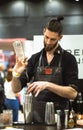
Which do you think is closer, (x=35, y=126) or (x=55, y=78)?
(x=35, y=126)

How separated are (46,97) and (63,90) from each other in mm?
197

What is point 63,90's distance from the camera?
2.07m

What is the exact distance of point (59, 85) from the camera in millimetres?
2242

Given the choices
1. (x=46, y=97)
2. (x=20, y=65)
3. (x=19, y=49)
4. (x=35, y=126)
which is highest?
(x=19, y=49)

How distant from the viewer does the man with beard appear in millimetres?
2154

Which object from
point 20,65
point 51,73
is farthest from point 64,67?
point 20,65

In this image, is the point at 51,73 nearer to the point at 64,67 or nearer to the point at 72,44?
the point at 64,67

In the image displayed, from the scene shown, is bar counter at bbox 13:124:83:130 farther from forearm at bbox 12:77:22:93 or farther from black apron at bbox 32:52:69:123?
forearm at bbox 12:77:22:93

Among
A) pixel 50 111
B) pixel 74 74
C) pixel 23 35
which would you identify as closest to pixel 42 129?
pixel 50 111

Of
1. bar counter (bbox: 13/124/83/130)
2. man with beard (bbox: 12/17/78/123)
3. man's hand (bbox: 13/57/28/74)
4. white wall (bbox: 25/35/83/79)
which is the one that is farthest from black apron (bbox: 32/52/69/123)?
white wall (bbox: 25/35/83/79)

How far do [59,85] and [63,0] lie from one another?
17.7ft

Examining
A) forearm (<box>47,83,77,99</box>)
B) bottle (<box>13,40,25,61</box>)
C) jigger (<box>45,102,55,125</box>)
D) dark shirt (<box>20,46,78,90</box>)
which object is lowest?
jigger (<box>45,102,55,125</box>)

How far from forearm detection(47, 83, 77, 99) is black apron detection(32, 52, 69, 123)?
4.2 inches

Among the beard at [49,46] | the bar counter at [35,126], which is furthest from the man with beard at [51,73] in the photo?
the bar counter at [35,126]
